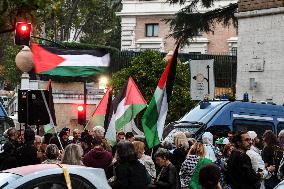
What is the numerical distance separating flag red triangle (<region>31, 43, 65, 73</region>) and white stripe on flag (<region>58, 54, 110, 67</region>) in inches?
17.4

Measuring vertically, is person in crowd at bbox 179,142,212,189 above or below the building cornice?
below

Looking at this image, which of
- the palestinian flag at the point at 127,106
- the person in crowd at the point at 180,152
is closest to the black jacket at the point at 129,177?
the person in crowd at the point at 180,152

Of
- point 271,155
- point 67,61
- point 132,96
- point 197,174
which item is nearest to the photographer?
point 197,174

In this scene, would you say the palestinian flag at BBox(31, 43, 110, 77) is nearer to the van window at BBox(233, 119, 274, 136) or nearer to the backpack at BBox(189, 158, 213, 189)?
the van window at BBox(233, 119, 274, 136)

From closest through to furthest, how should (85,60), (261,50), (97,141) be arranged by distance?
(97,141) → (85,60) → (261,50)

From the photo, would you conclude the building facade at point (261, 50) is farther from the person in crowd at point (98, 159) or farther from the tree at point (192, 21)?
the person in crowd at point (98, 159)

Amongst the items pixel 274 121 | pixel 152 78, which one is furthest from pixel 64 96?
pixel 274 121

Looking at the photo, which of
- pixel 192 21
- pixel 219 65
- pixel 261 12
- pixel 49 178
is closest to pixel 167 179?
pixel 49 178

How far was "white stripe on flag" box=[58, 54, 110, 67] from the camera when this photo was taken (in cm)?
2458

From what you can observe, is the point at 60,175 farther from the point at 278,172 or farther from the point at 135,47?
the point at 135,47

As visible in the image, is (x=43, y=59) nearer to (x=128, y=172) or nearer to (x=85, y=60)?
(x=85, y=60)

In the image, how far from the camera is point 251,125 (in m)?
21.9

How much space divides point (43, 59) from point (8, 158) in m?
8.72

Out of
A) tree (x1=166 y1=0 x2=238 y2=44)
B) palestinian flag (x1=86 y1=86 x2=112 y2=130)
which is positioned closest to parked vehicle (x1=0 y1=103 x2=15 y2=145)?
palestinian flag (x1=86 y1=86 x2=112 y2=130)
